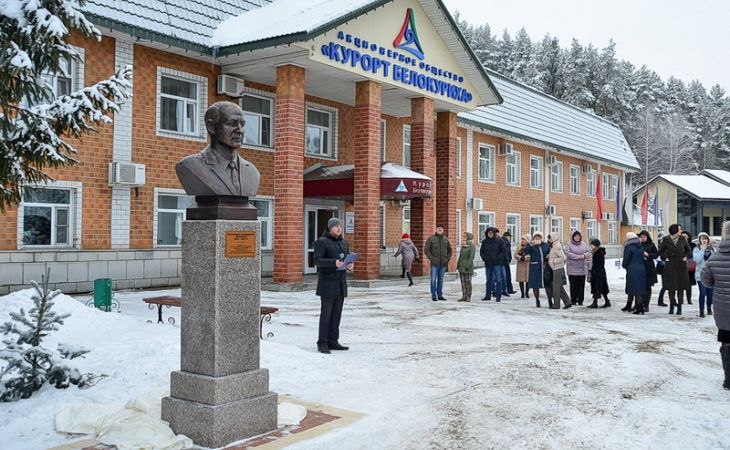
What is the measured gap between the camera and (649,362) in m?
8.61

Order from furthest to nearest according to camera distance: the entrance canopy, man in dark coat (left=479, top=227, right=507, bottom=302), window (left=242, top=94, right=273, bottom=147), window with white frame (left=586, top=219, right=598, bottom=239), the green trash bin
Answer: window with white frame (left=586, top=219, right=598, bottom=239), the entrance canopy, window (left=242, top=94, right=273, bottom=147), man in dark coat (left=479, top=227, right=507, bottom=302), the green trash bin

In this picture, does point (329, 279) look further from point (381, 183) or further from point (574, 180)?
point (574, 180)

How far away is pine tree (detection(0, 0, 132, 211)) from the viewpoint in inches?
226

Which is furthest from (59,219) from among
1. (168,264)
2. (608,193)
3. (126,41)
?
(608,193)

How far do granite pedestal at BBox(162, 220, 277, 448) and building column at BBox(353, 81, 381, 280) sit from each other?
515 inches

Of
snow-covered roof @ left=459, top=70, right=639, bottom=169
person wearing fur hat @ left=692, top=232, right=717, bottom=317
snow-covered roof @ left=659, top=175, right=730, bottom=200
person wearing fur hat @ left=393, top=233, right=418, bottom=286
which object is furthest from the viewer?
snow-covered roof @ left=659, top=175, right=730, bottom=200

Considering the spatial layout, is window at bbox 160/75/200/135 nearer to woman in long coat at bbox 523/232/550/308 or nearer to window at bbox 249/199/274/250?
window at bbox 249/199/274/250

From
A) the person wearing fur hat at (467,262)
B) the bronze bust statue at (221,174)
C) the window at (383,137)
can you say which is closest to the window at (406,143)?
the window at (383,137)

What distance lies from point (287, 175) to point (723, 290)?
37.4 ft

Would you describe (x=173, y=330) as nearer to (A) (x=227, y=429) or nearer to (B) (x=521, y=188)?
(A) (x=227, y=429)

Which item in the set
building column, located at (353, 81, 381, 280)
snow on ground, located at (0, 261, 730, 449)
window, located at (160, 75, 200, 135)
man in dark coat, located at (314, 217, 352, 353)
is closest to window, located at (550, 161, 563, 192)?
building column, located at (353, 81, 381, 280)

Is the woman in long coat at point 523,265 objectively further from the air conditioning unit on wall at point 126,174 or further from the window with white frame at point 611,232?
the window with white frame at point 611,232

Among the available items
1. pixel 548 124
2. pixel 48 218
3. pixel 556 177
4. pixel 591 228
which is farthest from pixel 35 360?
pixel 591 228

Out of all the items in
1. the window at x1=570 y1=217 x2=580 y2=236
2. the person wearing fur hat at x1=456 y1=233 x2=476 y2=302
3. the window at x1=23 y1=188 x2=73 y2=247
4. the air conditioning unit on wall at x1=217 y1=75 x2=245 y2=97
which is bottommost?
the person wearing fur hat at x1=456 y1=233 x2=476 y2=302
